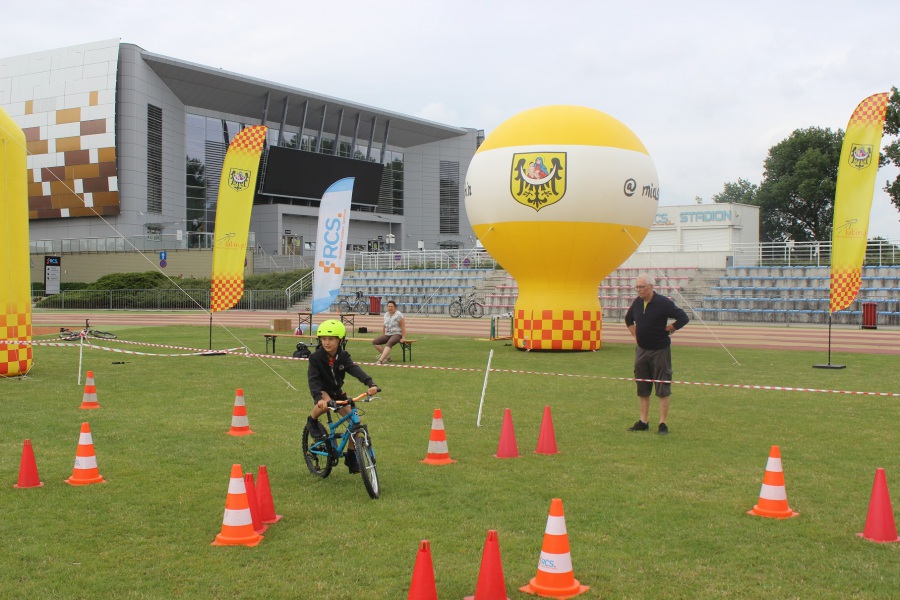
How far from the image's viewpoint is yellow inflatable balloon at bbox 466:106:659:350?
66.2 feet

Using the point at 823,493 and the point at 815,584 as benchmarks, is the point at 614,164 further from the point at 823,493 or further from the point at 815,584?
the point at 815,584

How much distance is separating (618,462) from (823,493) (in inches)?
81.5

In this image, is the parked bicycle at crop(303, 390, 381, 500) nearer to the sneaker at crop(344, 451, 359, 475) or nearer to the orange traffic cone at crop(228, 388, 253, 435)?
the sneaker at crop(344, 451, 359, 475)

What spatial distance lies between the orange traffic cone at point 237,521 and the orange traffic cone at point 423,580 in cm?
185

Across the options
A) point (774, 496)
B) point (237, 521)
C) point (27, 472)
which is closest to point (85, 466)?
point (27, 472)

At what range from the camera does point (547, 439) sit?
930 cm

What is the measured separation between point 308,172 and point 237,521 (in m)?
60.7

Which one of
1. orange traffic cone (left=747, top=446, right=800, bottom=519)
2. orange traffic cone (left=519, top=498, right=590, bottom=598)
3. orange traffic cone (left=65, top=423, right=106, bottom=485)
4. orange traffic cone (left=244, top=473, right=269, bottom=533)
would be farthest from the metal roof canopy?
orange traffic cone (left=519, top=498, right=590, bottom=598)

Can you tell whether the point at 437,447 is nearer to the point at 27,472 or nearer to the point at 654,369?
the point at 654,369

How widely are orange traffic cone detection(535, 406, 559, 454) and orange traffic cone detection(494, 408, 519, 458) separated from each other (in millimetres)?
314

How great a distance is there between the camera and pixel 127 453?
363 inches

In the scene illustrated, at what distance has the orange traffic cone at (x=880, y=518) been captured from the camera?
6113mm

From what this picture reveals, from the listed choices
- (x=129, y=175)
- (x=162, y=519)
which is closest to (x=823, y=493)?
(x=162, y=519)

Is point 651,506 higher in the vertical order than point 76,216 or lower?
lower
